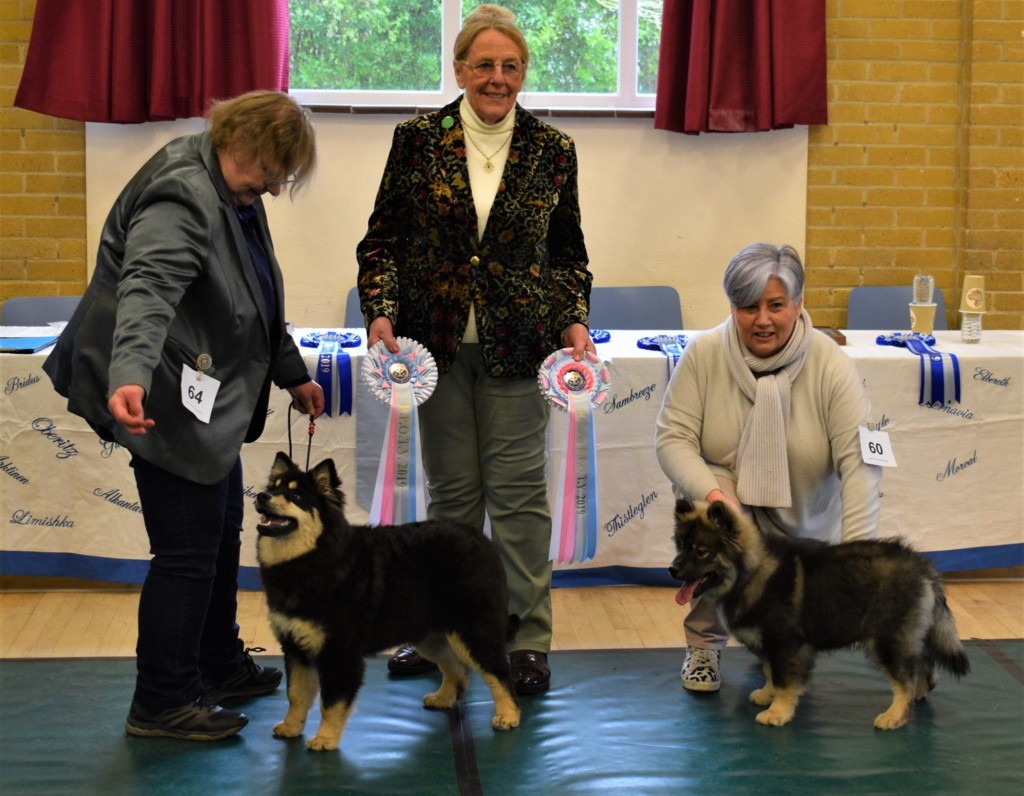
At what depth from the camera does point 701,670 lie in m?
3.15

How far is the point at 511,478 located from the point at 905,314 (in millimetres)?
3147

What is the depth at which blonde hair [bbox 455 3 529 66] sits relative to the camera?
9.62ft

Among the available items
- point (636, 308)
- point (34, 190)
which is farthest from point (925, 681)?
point (34, 190)

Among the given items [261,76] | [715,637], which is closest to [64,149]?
[261,76]

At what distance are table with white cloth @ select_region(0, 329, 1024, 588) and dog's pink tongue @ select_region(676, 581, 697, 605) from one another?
1013 mm

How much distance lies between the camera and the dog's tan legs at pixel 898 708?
113 inches

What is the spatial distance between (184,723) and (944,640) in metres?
1.80

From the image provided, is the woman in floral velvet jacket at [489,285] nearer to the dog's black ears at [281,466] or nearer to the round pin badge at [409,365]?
the round pin badge at [409,365]

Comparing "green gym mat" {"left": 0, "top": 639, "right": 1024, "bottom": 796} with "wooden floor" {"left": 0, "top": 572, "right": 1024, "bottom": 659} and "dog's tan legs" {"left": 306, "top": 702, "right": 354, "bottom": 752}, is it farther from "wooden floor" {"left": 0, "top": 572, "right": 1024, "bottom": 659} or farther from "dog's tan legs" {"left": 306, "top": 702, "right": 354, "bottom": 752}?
"wooden floor" {"left": 0, "top": 572, "right": 1024, "bottom": 659}

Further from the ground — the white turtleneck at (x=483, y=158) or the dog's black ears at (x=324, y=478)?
the white turtleneck at (x=483, y=158)

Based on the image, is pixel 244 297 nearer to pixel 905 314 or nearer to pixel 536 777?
pixel 536 777

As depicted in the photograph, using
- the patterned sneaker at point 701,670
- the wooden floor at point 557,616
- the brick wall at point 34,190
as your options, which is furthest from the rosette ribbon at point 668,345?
the brick wall at point 34,190

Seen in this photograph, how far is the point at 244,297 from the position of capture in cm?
263

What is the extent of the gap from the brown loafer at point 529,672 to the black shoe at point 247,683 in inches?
23.9
